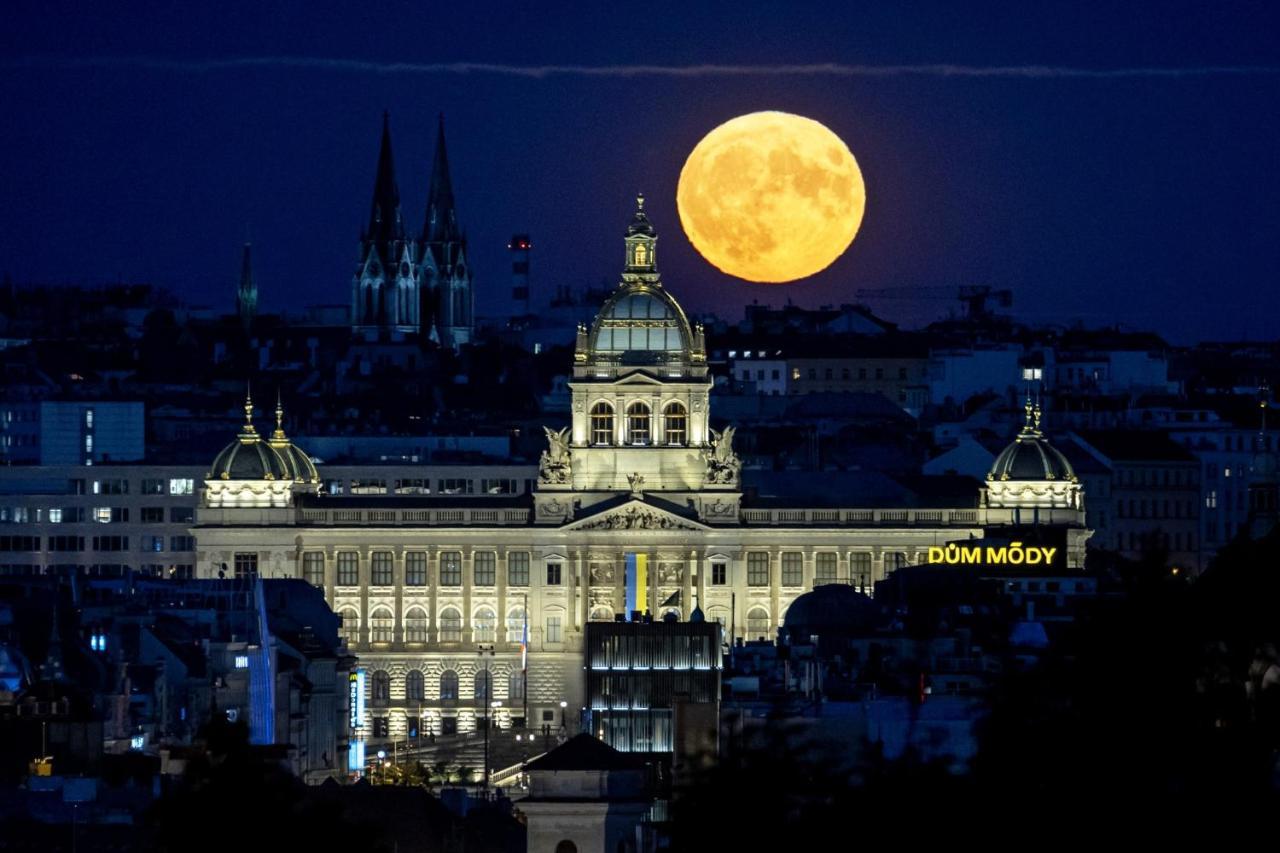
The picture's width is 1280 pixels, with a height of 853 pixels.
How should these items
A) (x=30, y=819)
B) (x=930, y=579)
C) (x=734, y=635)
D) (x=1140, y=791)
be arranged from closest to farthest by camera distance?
(x=1140, y=791) < (x=30, y=819) < (x=930, y=579) < (x=734, y=635)

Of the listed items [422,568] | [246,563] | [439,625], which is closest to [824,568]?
[439,625]

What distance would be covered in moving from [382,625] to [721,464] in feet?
36.5

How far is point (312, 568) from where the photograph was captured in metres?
181

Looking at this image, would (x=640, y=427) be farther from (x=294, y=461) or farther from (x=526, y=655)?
(x=294, y=461)

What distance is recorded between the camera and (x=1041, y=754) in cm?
7094

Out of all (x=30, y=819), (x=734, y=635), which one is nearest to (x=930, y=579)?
(x=734, y=635)

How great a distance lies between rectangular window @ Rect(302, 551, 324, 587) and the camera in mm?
180750

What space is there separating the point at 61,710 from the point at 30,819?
20003 millimetres

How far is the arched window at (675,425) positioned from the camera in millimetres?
180250

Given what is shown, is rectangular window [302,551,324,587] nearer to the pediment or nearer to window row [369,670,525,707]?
window row [369,670,525,707]

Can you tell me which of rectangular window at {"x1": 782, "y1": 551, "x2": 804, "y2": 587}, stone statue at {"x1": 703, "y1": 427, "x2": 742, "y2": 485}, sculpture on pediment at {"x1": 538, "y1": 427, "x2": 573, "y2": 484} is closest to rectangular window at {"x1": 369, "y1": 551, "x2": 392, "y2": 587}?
sculpture on pediment at {"x1": 538, "y1": 427, "x2": 573, "y2": 484}

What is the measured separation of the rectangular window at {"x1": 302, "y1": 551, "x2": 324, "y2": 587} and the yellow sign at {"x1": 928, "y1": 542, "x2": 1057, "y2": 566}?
2095 centimetres

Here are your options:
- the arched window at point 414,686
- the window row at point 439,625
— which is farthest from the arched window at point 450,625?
the arched window at point 414,686

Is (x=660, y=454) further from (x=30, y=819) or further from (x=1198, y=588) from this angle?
(x=1198, y=588)
